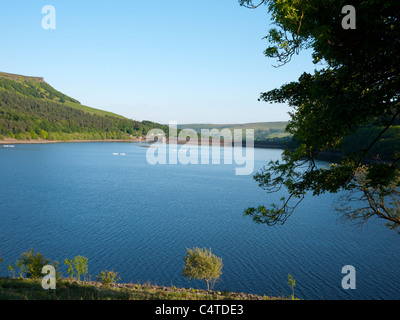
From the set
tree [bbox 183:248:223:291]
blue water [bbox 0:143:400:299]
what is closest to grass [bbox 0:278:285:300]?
tree [bbox 183:248:223:291]

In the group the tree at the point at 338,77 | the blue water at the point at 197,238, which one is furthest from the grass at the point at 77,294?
the tree at the point at 338,77

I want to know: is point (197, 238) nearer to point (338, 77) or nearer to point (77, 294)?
point (77, 294)

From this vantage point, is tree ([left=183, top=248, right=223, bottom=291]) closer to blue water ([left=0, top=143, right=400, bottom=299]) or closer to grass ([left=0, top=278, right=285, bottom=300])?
blue water ([left=0, top=143, right=400, bottom=299])

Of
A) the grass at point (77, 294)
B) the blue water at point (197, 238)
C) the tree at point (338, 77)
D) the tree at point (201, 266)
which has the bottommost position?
the blue water at point (197, 238)

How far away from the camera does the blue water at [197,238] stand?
111ft

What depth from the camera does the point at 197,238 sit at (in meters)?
44.8

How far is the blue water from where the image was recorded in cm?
3375

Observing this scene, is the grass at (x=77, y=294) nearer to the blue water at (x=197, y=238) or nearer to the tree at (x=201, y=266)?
the tree at (x=201, y=266)

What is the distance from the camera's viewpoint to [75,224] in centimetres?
5034

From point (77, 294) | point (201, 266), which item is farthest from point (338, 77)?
point (201, 266)

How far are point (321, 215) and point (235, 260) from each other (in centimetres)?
2851

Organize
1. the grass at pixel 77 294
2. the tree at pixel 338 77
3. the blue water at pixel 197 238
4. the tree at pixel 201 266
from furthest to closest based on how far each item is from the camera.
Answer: the blue water at pixel 197 238
the tree at pixel 201 266
the grass at pixel 77 294
the tree at pixel 338 77
